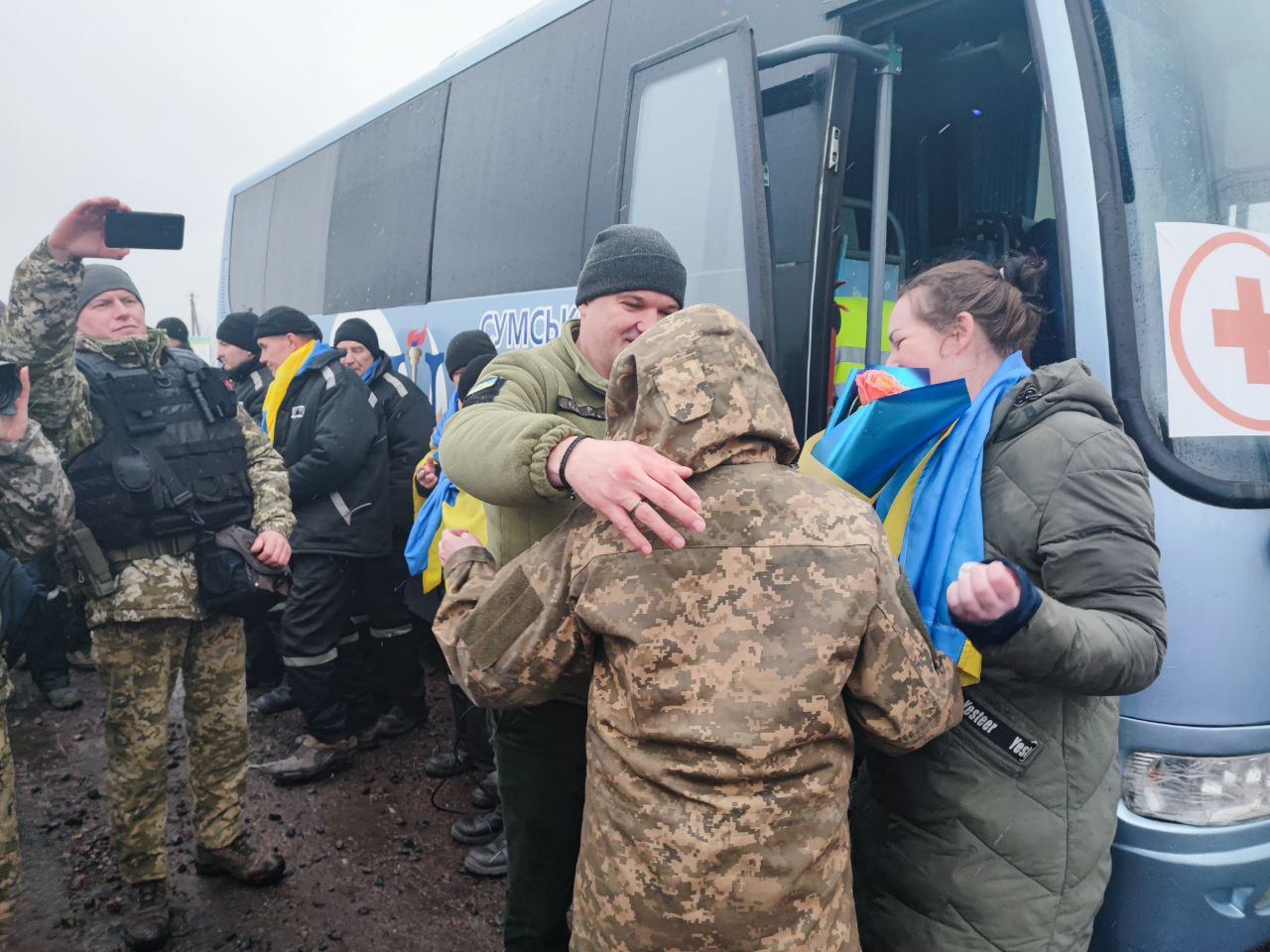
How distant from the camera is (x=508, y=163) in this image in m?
4.78

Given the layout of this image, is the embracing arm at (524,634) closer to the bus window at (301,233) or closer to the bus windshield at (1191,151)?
the bus windshield at (1191,151)

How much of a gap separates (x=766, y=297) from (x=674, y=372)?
1304 millimetres

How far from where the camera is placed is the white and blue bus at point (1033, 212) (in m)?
1.99

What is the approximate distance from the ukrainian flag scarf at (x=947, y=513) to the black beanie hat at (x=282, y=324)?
3.93 meters

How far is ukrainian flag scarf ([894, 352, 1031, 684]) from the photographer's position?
1.63m

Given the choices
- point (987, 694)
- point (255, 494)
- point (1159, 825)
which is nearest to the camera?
point (987, 694)

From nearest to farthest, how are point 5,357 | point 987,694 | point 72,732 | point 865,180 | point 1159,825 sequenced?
1. point 987,694
2. point 1159,825
3. point 5,357
4. point 865,180
5. point 72,732

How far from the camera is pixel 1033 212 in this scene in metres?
3.87

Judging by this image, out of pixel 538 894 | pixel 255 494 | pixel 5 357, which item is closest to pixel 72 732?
pixel 255 494

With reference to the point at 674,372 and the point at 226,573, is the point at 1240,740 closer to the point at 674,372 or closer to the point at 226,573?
the point at 674,372

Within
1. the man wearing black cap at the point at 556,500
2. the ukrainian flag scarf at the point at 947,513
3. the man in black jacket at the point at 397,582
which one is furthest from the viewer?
the man in black jacket at the point at 397,582

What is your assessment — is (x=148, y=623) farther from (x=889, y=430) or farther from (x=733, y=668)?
(x=889, y=430)

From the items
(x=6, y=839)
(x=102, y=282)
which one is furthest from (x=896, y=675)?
(x=102, y=282)

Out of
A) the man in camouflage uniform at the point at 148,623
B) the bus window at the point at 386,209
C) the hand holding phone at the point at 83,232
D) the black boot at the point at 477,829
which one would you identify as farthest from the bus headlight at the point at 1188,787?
the bus window at the point at 386,209
